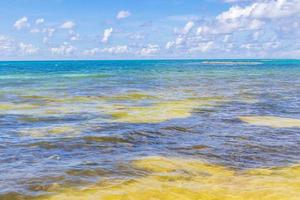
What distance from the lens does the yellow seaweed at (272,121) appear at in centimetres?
1933

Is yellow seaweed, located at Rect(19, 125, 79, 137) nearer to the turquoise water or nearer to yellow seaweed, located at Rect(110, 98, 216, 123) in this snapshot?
the turquoise water

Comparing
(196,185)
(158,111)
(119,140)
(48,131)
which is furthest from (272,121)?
(196,185)

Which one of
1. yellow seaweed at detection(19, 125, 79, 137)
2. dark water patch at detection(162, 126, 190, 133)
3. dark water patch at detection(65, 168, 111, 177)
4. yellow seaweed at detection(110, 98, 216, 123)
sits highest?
dark water patch at detection(65, 168, 111, 177)

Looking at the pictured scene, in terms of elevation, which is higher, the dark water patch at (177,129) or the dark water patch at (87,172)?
the dark water patch at (87,172)

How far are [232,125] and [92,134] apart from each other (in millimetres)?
6444

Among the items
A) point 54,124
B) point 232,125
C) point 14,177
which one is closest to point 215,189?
point 14,177

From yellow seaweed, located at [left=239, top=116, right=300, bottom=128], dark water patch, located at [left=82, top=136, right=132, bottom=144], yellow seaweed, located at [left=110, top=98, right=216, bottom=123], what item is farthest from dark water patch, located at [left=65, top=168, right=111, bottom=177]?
yellow seaweed, located at [left=239, top=116, right=300, bottom=128]

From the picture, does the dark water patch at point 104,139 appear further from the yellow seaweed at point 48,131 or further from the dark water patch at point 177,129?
the dark water patch at point 177,129

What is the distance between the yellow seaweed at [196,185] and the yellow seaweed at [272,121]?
7.51 metres

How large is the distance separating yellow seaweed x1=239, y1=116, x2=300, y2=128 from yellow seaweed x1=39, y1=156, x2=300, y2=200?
7.51 m

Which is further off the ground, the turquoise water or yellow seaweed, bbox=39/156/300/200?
yellow seaweed, bbox=39/156/300/200

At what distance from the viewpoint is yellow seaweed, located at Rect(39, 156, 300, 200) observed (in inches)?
373

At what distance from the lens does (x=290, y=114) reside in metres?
23.1

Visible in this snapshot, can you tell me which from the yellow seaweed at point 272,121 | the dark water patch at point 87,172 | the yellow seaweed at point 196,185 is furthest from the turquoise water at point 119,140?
the yellow seaweed at point 196,185
